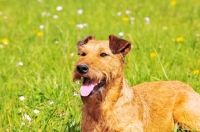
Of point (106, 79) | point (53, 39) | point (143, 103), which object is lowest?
point (53, 39)

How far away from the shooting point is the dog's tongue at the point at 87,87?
4.60 meters

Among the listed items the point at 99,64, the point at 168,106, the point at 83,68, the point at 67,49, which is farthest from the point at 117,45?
the point at 67,49

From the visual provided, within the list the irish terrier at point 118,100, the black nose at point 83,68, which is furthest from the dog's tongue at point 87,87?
the black nose at point 83,68

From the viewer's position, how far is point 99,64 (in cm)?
466

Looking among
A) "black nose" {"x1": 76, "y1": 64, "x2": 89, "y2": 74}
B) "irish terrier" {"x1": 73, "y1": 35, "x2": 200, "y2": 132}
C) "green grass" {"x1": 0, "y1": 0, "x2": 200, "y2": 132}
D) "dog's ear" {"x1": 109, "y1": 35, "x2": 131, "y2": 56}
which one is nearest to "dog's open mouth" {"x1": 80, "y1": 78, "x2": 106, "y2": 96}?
"irish terrier" {"x1": 73, "y1": 35, "x2": 200, "y2": 132}

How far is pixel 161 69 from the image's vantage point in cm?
643

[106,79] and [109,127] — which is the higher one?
[106,79]

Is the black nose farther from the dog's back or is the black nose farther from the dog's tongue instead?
the dog's back

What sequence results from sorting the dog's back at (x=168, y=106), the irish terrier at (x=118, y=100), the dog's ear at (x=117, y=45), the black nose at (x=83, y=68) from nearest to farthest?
the black nose at (x=83, y=68)
the irish terrier at (x=118, y=100)
the dog's ear at (x=117, y=45)
the dog's back at (x=168, y=106)

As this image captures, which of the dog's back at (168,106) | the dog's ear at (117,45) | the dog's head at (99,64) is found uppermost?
the dog's ear at (117,45)

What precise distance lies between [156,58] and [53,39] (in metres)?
2.11

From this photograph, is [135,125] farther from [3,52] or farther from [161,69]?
[3,52]

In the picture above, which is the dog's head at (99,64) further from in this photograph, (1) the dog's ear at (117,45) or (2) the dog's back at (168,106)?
(2) the dog's back at (168,106)

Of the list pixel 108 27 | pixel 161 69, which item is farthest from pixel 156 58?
pixel 108 27
